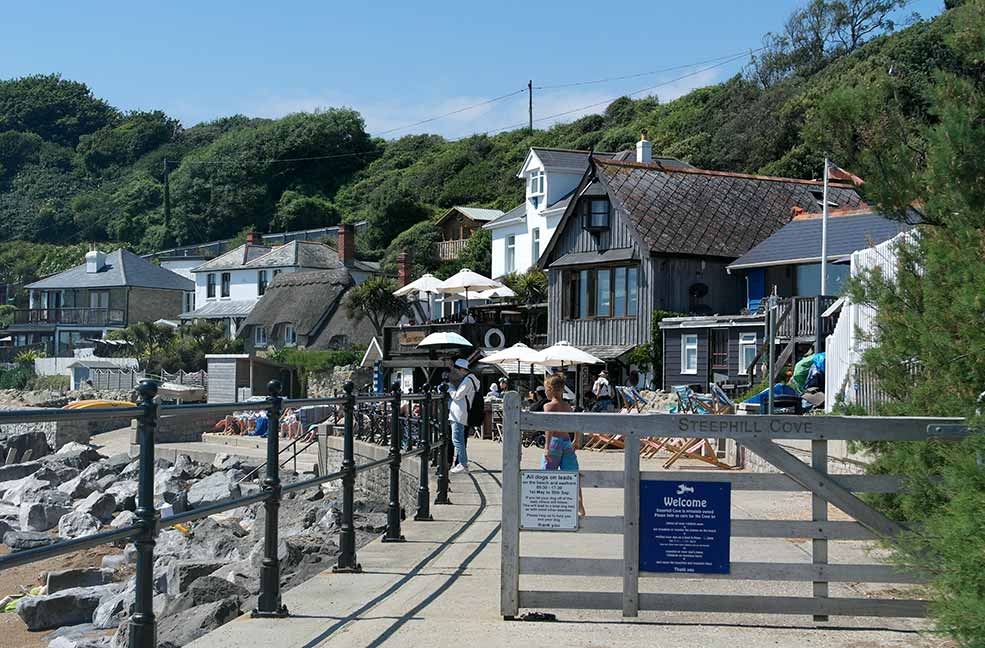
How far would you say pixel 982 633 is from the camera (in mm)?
5410

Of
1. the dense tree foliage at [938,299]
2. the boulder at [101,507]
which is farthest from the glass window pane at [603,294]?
the dense tree foliage at [938,299]

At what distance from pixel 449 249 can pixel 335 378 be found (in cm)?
1940

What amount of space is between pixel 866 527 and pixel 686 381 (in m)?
28.6

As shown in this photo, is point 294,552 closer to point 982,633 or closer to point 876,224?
point 982,633

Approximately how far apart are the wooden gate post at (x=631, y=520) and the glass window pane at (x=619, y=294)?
103 ft

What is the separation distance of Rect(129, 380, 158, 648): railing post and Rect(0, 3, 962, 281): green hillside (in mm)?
34055

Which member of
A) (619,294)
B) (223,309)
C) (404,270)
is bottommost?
(619,294)

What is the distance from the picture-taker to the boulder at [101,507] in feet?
84.5

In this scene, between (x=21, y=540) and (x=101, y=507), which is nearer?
(x=21, y=540)

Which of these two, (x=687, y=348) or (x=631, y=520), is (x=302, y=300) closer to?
(x=687, y=348)

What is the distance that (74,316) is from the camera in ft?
269

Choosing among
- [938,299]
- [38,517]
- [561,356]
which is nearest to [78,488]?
[38,517]

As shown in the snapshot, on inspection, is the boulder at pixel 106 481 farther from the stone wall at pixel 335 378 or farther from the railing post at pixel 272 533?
the railing post at pixel 272 533

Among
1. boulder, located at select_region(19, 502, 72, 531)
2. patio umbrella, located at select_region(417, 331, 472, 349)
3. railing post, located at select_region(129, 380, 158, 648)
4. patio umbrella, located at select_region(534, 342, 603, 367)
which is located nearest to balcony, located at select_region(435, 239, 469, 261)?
patio umbrella, located at select_region(417, 331, 472, 349)
